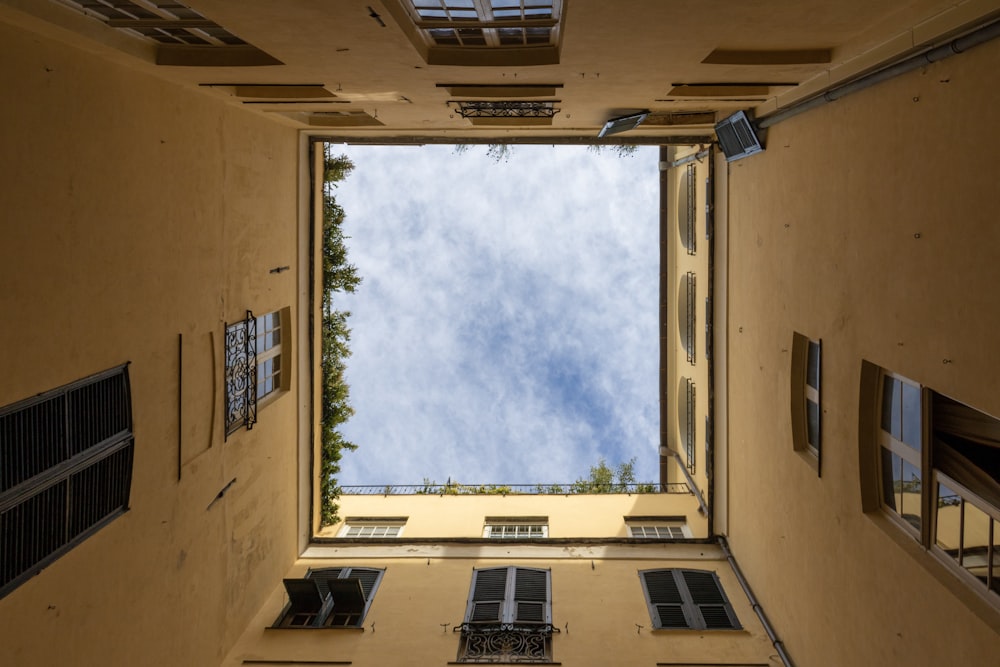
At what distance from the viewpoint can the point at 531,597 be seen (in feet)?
36.6

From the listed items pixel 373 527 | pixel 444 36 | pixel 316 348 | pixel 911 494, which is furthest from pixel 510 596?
pixel 444 36

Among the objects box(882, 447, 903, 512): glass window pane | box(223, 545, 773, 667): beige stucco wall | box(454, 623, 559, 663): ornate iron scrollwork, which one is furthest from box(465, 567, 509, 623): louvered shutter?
box(882, 447, 903, 512): glass window pane

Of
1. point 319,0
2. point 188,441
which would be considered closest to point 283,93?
point 319,0

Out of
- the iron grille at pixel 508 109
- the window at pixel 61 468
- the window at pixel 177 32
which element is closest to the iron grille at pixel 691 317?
the iron grille at pixel 508 109

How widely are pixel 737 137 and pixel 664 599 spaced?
729 cm

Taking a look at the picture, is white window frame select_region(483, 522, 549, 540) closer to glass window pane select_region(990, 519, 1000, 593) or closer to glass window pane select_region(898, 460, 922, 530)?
glass window pane select_region(898, 460, 922, 530)

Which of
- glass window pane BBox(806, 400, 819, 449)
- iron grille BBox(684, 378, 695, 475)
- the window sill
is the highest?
glass window pane BBox(806, 400, 819, 449)

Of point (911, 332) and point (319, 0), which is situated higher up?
point (319, 0)

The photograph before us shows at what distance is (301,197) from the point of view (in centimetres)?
1305

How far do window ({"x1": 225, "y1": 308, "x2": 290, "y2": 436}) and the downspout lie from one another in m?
7.87

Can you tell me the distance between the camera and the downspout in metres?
4.86

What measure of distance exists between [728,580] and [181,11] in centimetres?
1107

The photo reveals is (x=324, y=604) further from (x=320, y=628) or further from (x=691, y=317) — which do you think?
(x=691, y=317)

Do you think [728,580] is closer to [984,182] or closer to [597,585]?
[597,585]
